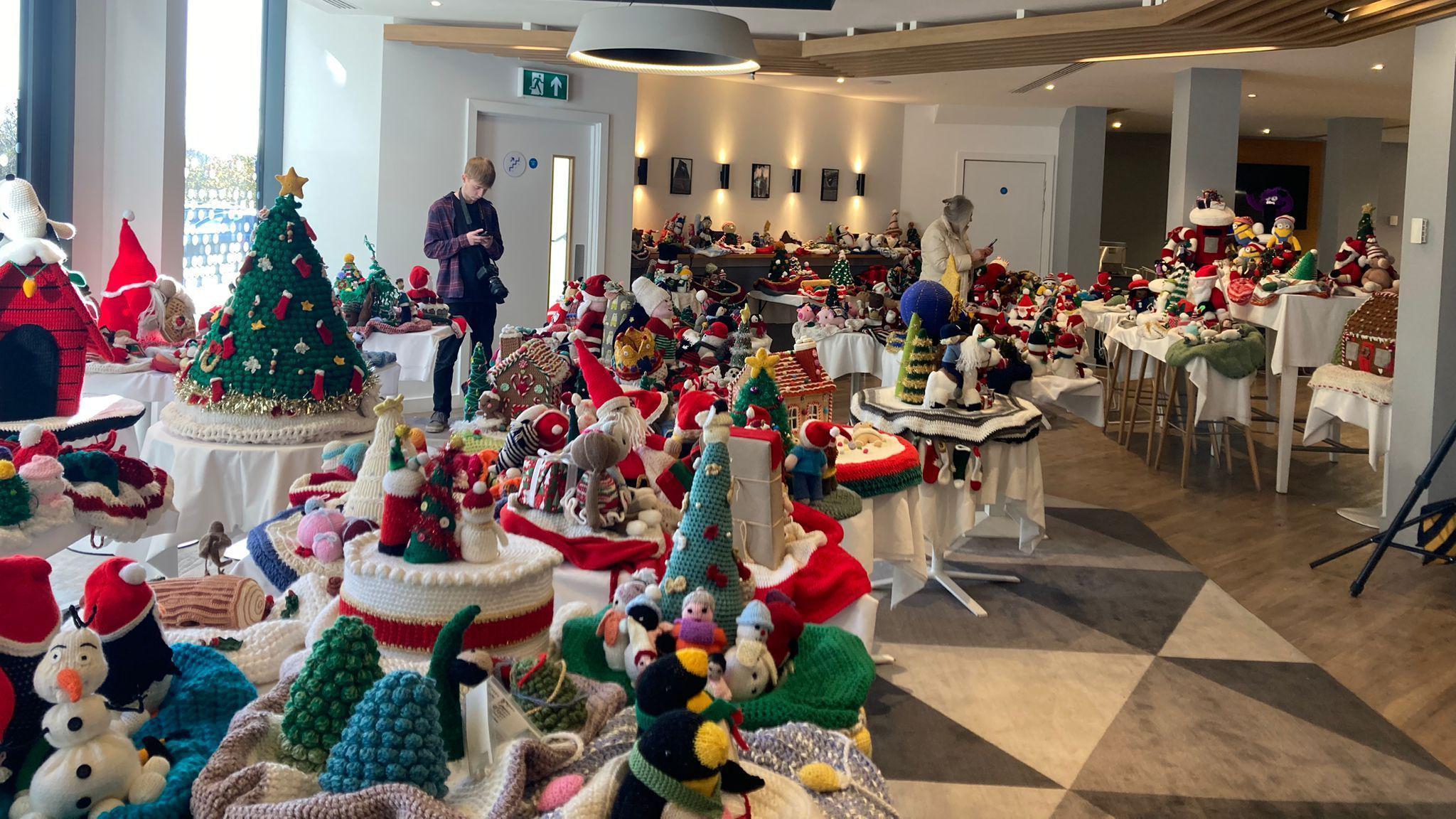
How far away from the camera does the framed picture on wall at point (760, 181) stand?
12336mm

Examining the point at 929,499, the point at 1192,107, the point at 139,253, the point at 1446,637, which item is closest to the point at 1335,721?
the point at 1446,637

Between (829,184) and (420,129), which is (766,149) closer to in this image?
(829,184)

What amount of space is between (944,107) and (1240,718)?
1085 centimetres

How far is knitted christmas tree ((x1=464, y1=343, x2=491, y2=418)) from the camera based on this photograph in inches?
133

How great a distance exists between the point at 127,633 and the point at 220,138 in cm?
686

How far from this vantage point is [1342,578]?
16.0 ft

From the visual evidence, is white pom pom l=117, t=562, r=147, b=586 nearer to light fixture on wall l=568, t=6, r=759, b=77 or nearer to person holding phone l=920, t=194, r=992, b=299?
light fixture on wall l=568, t=6, r=759, b=77

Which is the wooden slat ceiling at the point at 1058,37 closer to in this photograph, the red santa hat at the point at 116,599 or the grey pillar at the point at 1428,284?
the grey pillar at the point at 1428,284

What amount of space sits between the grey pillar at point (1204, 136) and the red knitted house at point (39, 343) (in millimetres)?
8279

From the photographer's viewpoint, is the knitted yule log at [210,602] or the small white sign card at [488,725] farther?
the knitted yule log at [210,602]

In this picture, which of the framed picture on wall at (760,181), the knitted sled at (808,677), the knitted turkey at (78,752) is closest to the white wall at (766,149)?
the framed picture on wall at (760,181)

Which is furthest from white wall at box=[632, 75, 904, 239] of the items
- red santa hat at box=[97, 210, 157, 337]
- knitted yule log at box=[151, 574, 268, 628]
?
knitted yule log at box=[151, 574, 268, 628]

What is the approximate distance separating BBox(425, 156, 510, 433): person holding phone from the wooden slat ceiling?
2116mm

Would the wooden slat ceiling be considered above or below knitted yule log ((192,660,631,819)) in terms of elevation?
above
